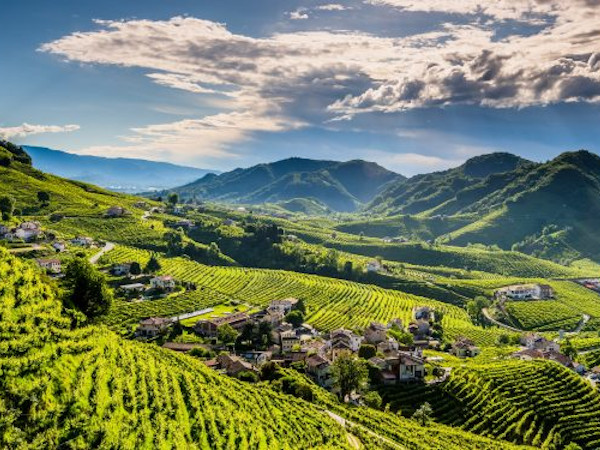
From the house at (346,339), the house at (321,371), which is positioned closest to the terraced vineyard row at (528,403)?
the house at (321,371)

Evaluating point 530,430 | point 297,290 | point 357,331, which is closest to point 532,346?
point 357,331

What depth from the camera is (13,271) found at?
166ft

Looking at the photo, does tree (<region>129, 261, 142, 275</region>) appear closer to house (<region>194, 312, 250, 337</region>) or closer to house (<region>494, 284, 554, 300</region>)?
house (<region>194, 312, 250, 337</region>)

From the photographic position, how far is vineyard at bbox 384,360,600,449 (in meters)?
61.5

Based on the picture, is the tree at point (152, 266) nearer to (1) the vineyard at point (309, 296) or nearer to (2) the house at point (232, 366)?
(1) the vineyard at point (309, 296)

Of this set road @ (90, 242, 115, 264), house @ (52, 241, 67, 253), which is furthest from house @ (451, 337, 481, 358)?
house @ (52, 241, 67, 253)

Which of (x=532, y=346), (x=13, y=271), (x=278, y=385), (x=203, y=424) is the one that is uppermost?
(x=13, y=271)

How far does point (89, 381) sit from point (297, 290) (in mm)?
105612

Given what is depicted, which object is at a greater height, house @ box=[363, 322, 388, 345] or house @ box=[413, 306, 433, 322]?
house @ box=[363, 322, 388, 345]

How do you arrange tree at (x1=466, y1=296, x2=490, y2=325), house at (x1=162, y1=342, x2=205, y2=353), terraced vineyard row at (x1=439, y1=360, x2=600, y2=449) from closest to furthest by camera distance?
terraced vineyard row at (x1=439, y1=360, x2=600, y2=449) → house at (x1=162, y1=342, x2=205, y2=353) → tree at (x1=466, y1=296, x2=490, y2=325)

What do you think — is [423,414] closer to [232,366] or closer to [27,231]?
[232,366]

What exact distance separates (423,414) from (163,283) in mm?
74071

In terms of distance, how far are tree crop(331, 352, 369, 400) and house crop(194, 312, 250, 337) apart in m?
30.4

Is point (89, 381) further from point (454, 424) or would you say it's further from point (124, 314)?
point (124, 314)
